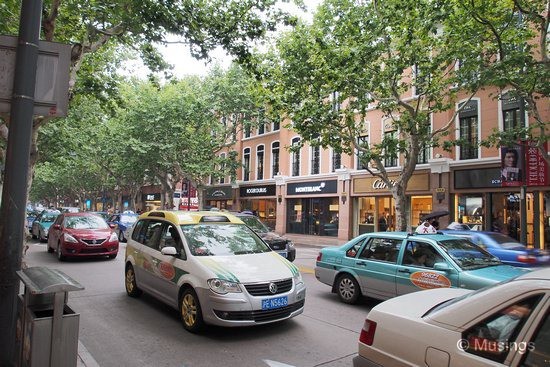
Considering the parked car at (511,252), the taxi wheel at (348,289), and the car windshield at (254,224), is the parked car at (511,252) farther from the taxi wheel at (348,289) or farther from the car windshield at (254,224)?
the car windshield at (254,224)

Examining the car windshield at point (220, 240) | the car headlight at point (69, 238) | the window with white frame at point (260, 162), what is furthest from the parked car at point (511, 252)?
the window with white frame at point (260, 162)

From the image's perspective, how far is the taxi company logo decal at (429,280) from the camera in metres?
6.49

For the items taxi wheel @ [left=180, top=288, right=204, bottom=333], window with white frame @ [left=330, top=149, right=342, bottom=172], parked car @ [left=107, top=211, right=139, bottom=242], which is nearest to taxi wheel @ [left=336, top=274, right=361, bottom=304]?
taxi wheel @ [left=180, top=288, right=204, bottom=333]

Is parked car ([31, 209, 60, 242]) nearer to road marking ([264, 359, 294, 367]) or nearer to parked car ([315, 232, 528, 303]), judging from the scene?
parked car ([315, 232, 528, 303])

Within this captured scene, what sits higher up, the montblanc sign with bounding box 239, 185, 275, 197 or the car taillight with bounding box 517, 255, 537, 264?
the montblanc sign with bounding box 239, 185, 275, 197

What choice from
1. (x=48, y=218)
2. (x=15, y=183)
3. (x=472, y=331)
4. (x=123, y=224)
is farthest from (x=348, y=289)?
(x=48, y=218)

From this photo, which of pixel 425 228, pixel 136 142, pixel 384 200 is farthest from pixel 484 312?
pixel 136 142

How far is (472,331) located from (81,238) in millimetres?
13042

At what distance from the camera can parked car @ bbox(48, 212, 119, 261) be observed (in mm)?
13117

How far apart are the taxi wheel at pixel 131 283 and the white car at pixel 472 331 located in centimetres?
587

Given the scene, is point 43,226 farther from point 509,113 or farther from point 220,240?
point 509,113

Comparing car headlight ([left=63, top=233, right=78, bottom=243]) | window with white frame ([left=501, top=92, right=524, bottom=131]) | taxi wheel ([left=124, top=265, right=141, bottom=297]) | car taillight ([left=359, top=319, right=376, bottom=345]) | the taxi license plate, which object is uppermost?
window with white frame ([left=501, top=92, right=524, bottom=131])

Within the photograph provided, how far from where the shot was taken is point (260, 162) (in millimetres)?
33406

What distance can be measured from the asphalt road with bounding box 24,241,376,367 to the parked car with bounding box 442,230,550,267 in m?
3.54
